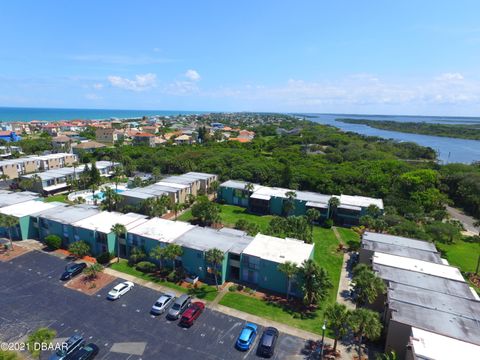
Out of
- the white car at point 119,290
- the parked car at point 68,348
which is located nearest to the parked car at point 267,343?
the parked car at point 68,348

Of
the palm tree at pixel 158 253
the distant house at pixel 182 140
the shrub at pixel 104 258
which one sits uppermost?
the distant house at pixel 182 140

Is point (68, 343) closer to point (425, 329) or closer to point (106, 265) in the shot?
point (106, 265)

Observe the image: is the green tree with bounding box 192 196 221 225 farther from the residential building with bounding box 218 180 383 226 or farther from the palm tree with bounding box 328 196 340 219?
the palm tree with bounding box 328 196 340 219

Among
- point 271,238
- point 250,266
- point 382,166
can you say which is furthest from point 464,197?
point 250,266

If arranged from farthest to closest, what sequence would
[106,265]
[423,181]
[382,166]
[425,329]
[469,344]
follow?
[382,166] → [423,181] → [106,265] → [425,329] → [469,344]

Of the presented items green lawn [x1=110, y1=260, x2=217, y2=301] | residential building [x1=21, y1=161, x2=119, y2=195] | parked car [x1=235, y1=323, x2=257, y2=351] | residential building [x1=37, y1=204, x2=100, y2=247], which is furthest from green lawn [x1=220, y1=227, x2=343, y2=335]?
residential building [x1=21, y1=161, x2=119, y2=195]

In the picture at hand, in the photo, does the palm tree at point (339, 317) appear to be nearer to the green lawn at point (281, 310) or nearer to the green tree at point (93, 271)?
the green lawn at point (281, 310)
